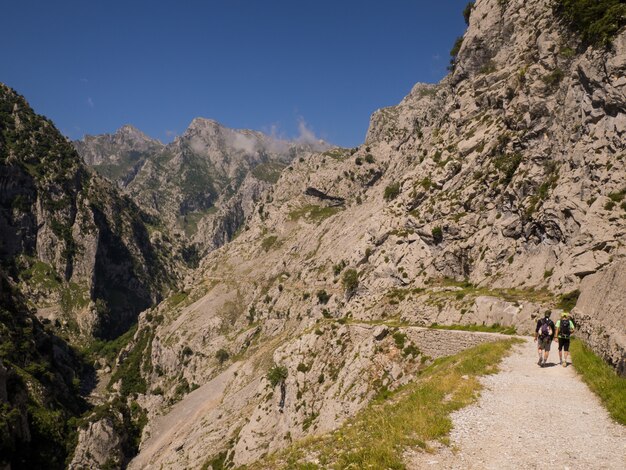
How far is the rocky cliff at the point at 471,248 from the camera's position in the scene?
35.3 metres

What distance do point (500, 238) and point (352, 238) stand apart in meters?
65.0

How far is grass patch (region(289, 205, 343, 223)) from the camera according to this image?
18150cm

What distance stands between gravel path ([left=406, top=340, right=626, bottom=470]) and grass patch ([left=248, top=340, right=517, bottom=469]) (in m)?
0.51

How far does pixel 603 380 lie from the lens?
15461 mm

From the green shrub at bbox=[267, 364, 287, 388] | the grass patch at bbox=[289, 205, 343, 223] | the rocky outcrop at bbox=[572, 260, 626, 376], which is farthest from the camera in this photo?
the grass patch at bbox=[289, 205, 343, 223]

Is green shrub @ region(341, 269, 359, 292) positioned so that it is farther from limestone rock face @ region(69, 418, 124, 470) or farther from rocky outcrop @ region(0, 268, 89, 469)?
limestone rock face @ region(69, 418, 124, 470)

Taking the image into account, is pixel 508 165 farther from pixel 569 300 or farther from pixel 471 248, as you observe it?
pixel 569 300

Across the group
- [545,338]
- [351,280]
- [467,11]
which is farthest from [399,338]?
[467,11]

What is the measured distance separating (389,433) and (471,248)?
48.2 meters

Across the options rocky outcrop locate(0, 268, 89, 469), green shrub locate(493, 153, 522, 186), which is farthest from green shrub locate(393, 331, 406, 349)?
rocky outcrop locate(0, 268, 89, 469)

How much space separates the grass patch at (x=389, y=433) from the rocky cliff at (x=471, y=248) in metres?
6.91

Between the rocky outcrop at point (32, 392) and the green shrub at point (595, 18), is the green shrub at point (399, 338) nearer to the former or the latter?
the green shrub at point (595, 18)

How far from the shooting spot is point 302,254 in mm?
146500

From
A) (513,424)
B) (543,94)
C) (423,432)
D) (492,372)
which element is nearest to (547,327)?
(492,372)
